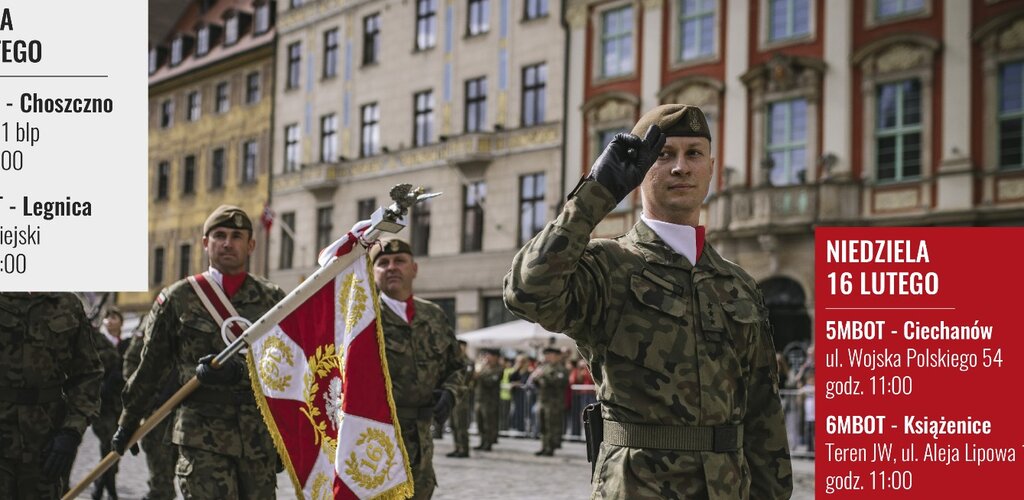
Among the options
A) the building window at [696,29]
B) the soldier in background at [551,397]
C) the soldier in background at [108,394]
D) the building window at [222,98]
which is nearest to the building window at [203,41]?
the building window at [222,98]

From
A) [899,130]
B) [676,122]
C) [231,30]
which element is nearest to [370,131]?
[231,30]

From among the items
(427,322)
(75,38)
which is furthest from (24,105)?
(427,322)

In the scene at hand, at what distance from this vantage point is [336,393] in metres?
6.93

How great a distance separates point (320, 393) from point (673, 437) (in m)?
3.20

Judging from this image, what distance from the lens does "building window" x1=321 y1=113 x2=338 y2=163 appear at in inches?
1601

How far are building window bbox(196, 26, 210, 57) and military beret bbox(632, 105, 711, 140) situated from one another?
1836 inches

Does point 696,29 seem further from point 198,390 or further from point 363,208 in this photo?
point 198,390

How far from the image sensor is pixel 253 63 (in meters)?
45.3

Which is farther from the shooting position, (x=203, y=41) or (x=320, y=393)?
(x=203, y=41)

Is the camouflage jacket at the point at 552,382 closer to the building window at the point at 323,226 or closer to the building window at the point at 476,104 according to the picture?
the building window at the point at 476,104

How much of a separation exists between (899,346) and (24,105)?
4151 millimetres

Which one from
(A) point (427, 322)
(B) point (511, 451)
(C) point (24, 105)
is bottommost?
(B) point (511, 451)

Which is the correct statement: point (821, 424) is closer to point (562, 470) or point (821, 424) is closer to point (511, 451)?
point (562, 470)

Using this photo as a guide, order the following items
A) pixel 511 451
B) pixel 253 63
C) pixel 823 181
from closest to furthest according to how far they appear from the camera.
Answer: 1. pixel 511 451
2. pixel 823 181
3. pixel 253 63
